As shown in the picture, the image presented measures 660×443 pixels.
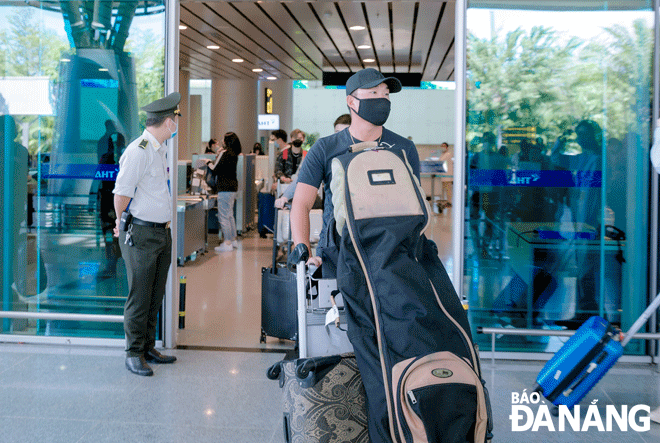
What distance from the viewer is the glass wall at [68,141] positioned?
479 cm

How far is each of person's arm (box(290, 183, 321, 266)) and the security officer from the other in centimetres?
148

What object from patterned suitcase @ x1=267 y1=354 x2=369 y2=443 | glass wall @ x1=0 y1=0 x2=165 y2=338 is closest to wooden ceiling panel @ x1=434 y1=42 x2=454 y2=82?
glass wall @ x1=0 y1=0 x2=165 y2=338

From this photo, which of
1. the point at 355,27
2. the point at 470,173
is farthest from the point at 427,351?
the point at 355,27

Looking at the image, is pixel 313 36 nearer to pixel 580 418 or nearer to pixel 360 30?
pixel 360 30

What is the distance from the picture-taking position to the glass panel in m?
4.51

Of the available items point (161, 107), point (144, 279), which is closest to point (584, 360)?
point (144, 279)

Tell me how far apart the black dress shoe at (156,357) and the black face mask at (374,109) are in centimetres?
234

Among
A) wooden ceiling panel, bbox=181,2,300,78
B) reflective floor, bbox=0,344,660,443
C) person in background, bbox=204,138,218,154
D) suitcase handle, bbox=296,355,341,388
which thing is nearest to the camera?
suitcase handle, bbox=296,355,341,388

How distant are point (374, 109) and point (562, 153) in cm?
215

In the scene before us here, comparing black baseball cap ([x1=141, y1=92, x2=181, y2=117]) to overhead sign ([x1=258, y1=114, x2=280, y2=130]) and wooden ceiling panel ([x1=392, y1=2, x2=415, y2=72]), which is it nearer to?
wooden ceiling panel ([x1=392, y1=2, x2=415, y2=72])

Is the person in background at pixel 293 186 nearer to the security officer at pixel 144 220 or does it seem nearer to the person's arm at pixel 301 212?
the security officer at pixel 144 220

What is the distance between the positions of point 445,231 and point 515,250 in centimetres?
765

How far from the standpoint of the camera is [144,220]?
4.09m

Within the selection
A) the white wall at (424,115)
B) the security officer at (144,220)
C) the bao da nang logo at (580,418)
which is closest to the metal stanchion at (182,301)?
the security officer at (144,220)
